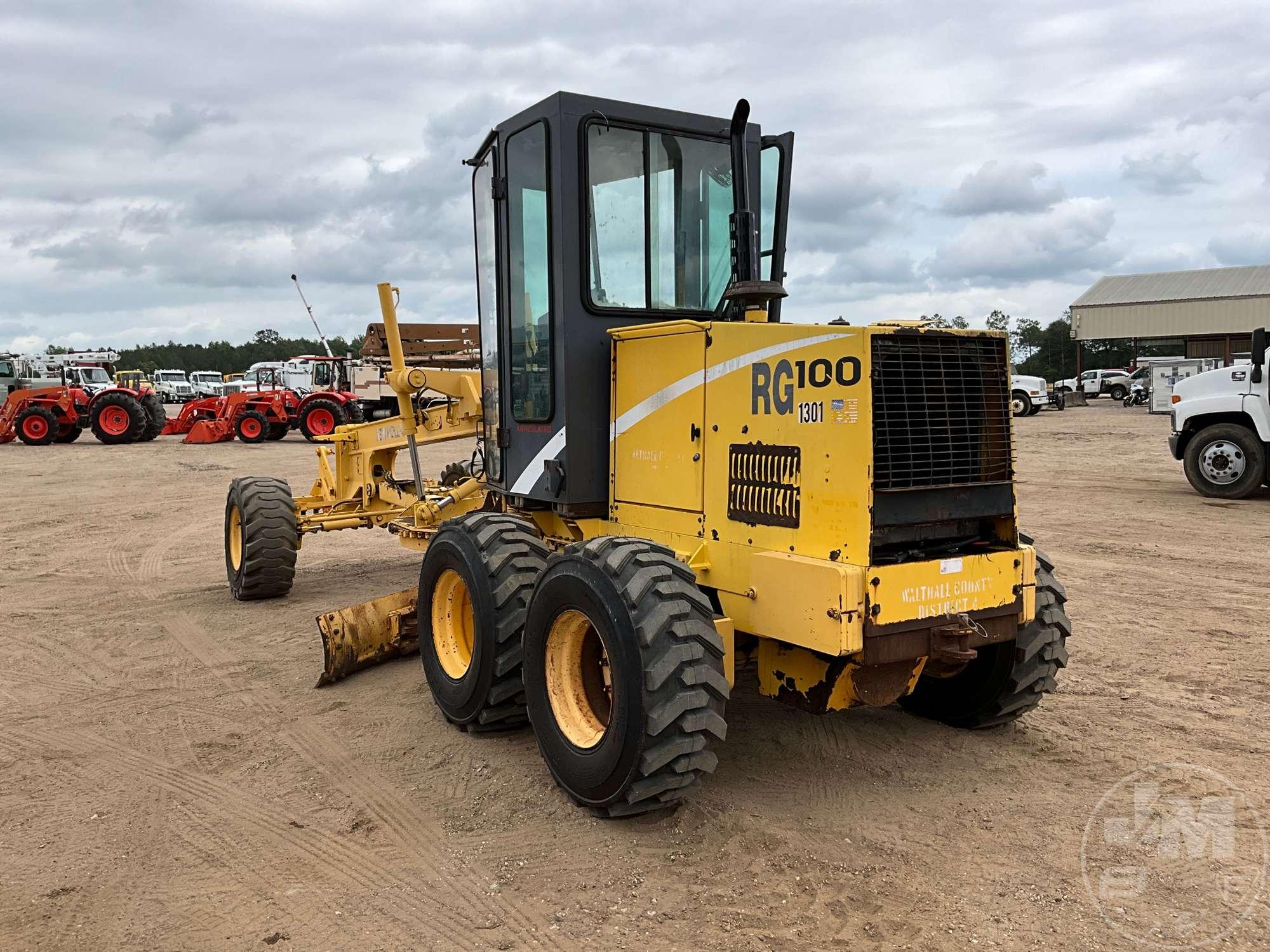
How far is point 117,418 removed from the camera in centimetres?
2800

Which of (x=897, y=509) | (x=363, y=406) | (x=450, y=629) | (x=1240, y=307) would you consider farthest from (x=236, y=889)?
(x=1240, y=307)

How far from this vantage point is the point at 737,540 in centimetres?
446

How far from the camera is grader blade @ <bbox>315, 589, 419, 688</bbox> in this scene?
20.4 ft

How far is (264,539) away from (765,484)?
5.53 metres

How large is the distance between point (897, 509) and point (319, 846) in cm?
273

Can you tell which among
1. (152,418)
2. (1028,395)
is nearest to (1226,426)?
(1028,395)

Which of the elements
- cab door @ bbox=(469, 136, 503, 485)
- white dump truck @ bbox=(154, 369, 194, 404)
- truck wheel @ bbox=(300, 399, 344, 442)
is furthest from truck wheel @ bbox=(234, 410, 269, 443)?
white dump truck @ bbox=(154, 369, 194, 404)

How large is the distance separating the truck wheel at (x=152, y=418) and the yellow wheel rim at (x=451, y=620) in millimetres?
25980

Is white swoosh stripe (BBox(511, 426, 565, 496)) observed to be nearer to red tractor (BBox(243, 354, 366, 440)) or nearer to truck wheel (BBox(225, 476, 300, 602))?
truck wheel (BBox(225, 476, 300, 602))

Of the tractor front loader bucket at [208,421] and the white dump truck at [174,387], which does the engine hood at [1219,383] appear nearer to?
the tractor front loader bucket at [208,421]

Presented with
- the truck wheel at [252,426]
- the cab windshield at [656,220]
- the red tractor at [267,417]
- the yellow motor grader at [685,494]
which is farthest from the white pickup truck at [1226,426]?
the truck wheel at [252,426]

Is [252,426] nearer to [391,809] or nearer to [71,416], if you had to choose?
[71,416]

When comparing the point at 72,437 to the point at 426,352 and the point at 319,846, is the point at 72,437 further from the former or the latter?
the point at 319,846

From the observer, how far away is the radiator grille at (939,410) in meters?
3.97
